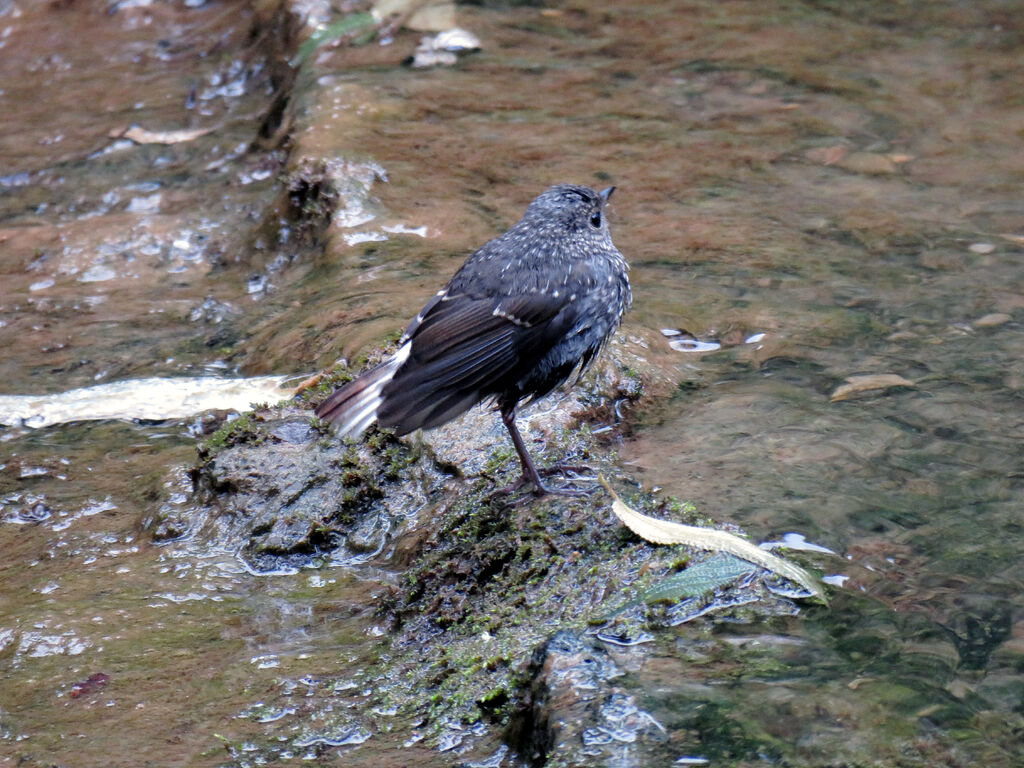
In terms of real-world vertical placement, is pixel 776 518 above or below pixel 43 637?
above

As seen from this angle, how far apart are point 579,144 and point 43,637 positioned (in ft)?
15.6

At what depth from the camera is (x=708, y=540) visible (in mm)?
3551

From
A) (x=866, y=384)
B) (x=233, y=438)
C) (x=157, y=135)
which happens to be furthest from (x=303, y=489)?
(x=157, y=135)

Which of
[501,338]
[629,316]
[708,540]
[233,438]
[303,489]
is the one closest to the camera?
[708,540]

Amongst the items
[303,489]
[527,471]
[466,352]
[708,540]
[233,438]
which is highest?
[466,352]

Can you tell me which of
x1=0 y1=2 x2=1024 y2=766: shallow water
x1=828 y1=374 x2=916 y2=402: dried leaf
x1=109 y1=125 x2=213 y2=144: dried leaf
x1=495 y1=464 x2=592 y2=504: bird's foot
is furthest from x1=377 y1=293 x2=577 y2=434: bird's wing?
x1=109 y1=125 x2=213 y2=144: dried leaf

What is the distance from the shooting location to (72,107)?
948 cm

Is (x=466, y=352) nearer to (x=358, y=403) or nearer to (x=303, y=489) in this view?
(x=358, y=403)

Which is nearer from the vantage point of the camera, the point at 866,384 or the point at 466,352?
the point at 466,352

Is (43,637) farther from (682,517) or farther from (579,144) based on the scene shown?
(579,144)

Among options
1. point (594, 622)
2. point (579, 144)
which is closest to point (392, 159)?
point (579, 144)

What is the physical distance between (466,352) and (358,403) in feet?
1.43

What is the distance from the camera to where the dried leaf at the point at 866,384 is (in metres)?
4.83

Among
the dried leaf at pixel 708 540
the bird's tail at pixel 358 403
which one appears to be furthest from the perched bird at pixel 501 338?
the dried leaf at pixel 708 540
